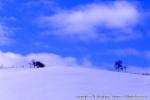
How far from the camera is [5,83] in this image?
23844 mm

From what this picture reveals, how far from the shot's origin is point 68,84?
23.4 meters

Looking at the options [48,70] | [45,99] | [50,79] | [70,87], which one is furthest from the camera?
[48,70]

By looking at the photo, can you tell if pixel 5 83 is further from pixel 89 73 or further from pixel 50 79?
pixel 89 73

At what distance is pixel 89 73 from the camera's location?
2578 centimetres

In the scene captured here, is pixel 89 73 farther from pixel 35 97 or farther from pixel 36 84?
pixel 35 97

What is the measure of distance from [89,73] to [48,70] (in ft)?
7.40

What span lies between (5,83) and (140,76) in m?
5.99

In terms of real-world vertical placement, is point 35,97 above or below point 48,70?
below

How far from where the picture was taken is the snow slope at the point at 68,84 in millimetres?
21641

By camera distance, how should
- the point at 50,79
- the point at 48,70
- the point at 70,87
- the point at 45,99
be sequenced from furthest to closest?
the point at 48,70
the point at 50,79
the point at 70,87
the point at 45,99

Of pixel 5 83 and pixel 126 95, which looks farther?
pixel 5 83

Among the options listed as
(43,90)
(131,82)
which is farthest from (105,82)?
(43,90)

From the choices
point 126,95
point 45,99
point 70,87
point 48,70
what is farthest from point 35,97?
point 48,70

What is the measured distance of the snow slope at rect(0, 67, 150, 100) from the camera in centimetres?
2164
